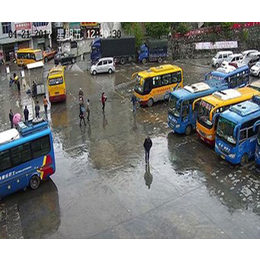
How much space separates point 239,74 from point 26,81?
753 inches

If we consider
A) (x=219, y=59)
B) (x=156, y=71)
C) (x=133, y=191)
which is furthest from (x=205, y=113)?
(x=219, y=59)

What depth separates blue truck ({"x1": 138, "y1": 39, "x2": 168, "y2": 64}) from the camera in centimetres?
3809

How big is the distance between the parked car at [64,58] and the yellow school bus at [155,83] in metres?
→ 16.2

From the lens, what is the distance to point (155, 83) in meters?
25.0

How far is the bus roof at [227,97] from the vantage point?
726 inches

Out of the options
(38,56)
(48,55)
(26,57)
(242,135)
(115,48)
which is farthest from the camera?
(48,55)

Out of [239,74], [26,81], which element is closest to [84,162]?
[239,74]

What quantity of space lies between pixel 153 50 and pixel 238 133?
→ 937 inches

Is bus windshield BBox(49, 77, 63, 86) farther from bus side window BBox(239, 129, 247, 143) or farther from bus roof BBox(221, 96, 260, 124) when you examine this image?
bus side window BBox(239, 129, 247, 143)

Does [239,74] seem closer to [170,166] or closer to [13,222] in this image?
[170,166]

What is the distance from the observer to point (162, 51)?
127 ft

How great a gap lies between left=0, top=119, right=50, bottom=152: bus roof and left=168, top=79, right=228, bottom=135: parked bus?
25.5ft

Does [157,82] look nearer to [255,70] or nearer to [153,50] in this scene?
[255,70]

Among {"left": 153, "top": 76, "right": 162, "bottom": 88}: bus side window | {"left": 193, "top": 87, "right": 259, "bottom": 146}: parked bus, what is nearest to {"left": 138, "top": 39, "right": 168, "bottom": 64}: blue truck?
{"left": 153, "top": 76, "right": 162, "bottom": 88}: bus side window
